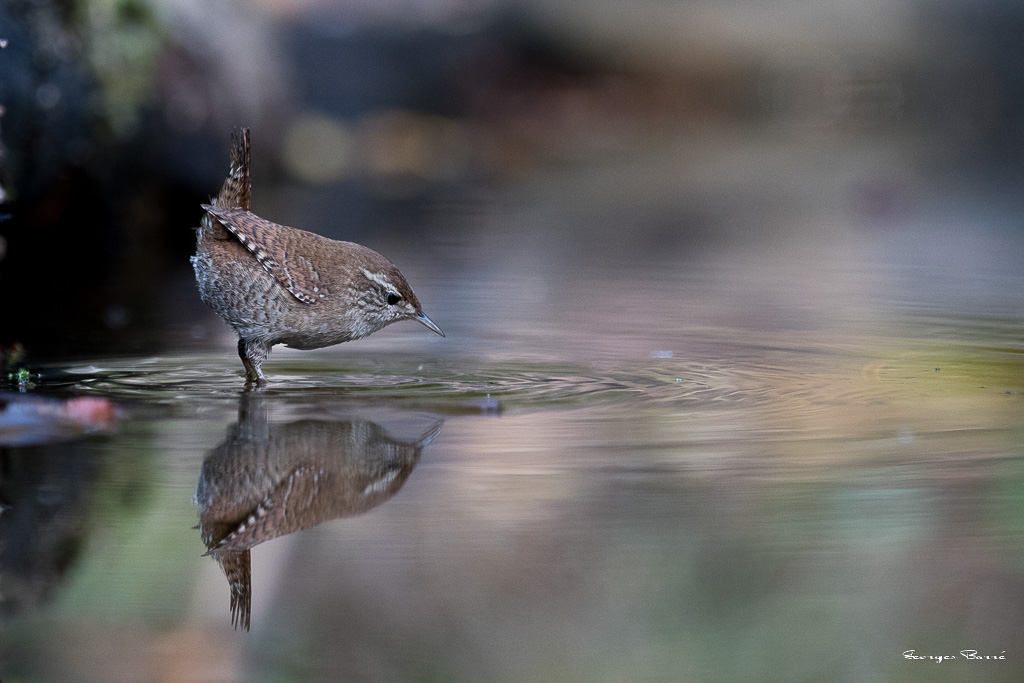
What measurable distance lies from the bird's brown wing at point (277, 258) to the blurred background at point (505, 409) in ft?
1.39

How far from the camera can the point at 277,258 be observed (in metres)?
6.55

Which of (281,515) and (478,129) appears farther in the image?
(478,129)

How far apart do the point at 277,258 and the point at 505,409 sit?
1.36m

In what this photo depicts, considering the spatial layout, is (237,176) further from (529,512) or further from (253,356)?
(529,512)

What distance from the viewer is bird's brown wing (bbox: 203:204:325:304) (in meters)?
6.49

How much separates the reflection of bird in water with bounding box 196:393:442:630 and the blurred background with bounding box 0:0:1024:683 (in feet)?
0.11

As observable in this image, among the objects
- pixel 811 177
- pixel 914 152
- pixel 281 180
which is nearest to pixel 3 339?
pixel 281 180

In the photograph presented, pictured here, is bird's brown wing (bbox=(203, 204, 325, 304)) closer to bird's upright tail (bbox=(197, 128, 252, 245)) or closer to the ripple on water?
bird's upright tail (bbox=(197, 128, 252, 245))

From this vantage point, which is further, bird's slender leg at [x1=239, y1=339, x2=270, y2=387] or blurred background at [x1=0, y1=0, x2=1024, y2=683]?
bird's slender leg at [x1=239, y1=339, x2=270, y2=387]

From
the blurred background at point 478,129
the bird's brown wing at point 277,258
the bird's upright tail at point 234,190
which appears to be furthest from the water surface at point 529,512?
the blurred background at point 478,129
